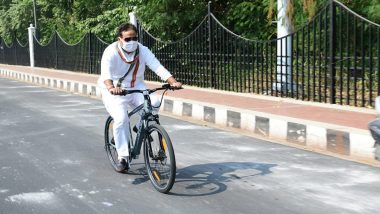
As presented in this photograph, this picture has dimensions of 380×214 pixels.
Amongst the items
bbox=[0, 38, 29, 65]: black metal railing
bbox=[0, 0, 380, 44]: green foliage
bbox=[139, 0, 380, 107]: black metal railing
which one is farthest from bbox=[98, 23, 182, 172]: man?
bbox=[0, 38, 29, 65]: black metal railing

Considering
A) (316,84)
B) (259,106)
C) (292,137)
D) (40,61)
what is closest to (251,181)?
(292,137)

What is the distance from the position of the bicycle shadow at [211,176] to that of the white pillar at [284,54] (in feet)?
15.8

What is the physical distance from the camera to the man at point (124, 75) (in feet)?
18.1

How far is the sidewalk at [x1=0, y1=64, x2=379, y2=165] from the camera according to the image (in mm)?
6879

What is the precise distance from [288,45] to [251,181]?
19.2 feet

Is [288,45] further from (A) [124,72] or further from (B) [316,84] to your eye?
(A) [124,72]

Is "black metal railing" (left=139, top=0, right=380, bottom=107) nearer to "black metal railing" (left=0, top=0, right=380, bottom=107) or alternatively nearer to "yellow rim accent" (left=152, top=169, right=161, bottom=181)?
"black metal railing" (left=0, top=0, right=380, bottom=107)

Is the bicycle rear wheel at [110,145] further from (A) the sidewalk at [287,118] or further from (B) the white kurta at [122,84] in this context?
(A) the sidewalk at [287,118]

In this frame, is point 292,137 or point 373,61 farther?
point 373,61

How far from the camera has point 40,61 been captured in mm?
27719

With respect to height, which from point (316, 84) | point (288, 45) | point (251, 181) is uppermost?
point (288, 45)

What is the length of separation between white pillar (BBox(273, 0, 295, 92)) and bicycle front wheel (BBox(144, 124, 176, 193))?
19.5 feet

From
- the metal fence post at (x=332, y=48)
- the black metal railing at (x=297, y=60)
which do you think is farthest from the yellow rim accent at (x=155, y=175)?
the metal fence post at (x=332, y=48)

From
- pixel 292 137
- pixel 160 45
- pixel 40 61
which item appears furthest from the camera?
pixel 40 61
